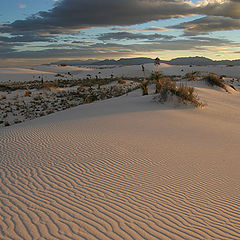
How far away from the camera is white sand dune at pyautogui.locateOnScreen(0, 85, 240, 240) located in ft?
10.6

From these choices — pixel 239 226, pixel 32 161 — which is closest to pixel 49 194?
pixel 32 161

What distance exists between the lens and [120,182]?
446 cm

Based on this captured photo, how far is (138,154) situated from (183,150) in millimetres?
1118

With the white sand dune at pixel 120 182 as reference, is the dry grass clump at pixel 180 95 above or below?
above

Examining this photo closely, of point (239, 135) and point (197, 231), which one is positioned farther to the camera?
point (239, 135)

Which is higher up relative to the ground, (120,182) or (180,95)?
(180,95)

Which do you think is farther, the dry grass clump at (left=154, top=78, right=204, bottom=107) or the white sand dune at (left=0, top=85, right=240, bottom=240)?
the dry grass clump at (left=154, top=78, right=204, bottom=107)

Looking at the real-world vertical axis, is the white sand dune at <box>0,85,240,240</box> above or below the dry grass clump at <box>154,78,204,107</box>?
below

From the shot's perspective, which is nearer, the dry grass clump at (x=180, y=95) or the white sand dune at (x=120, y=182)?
the white sand dune at (x=120, y=182)

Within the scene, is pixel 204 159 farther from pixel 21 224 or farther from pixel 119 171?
pixel 21 224

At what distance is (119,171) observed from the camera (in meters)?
4.93

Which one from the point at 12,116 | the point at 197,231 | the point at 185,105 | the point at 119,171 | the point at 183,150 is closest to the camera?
the point at 197,231

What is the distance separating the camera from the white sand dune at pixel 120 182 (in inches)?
127

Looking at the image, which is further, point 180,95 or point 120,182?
point 180,95
